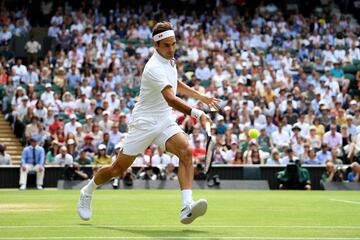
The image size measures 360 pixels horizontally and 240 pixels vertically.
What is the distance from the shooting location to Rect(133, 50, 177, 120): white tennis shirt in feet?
34.5

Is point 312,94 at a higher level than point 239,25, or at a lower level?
lower

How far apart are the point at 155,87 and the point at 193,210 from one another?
1.64 metres

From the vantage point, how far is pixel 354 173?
78.7ft

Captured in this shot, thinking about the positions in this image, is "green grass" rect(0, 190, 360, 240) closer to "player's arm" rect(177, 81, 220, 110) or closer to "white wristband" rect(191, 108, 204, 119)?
"white wristband" rect(191, 108, 204, 119)

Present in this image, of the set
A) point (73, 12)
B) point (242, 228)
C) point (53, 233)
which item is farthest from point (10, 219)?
point (73, 12)

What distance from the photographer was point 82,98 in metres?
27.7

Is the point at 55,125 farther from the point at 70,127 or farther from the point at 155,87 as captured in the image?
the point at 155,87

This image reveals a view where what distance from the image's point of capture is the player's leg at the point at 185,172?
9.88 meters

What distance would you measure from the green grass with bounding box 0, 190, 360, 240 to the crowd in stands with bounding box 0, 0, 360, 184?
374 inches

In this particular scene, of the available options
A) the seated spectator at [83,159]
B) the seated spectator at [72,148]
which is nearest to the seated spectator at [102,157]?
the seated spectator at [83,159]

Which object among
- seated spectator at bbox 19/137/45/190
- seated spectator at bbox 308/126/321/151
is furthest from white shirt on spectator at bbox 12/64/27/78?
seated spectator at bbox 308/126/321/151

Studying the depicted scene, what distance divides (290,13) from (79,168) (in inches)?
730

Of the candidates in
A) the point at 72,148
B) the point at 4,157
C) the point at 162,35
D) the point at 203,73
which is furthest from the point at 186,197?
the point at 203,73

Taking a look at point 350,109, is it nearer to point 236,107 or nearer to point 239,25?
point 236,107
